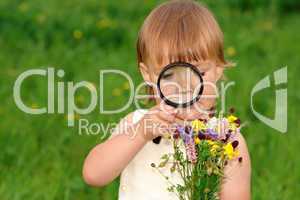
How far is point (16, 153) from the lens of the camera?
4059mm

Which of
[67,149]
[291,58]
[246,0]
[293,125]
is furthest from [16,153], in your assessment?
[246,0]

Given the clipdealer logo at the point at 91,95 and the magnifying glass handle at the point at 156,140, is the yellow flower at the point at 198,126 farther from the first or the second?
the clipdealer logo at the point at 91,95

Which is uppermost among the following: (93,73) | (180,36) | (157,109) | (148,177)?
(180,36)

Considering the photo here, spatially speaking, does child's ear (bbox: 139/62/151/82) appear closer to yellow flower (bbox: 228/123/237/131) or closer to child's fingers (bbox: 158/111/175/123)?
child's fingers (bbox: 158/111/175/123)

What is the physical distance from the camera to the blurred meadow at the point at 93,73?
3834 millimetres

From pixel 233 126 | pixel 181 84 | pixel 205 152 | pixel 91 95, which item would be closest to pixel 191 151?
pixel 205 152

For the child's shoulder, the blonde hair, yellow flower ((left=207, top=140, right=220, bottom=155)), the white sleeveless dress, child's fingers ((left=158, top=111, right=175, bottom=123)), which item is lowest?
the white sleeveless dress

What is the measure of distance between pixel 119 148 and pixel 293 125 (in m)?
2.19

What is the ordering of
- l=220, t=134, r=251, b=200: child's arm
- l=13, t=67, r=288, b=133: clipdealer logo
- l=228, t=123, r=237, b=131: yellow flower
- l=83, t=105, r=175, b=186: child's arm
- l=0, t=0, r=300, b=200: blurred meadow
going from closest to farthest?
l=228, t=123, r=237, b=131: yellow flower < l=83, t=105, r=175, b=186: child's arm < l=220, t=134, r=251, b=200: child's arm < l=0, t=0, r=300, b=200: blurred meadow < l=13, t=67, r=288, b=133: clipdealer logo

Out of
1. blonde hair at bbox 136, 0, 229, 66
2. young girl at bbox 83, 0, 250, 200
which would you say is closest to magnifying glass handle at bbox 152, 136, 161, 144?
young girl at bbox 83, 0, 250, 200

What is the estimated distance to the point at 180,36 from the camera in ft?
8.25

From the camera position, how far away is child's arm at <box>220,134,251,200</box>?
8.37 ft

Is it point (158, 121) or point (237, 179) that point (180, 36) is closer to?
point (158, 121)

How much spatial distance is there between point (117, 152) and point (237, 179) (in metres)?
0.39
